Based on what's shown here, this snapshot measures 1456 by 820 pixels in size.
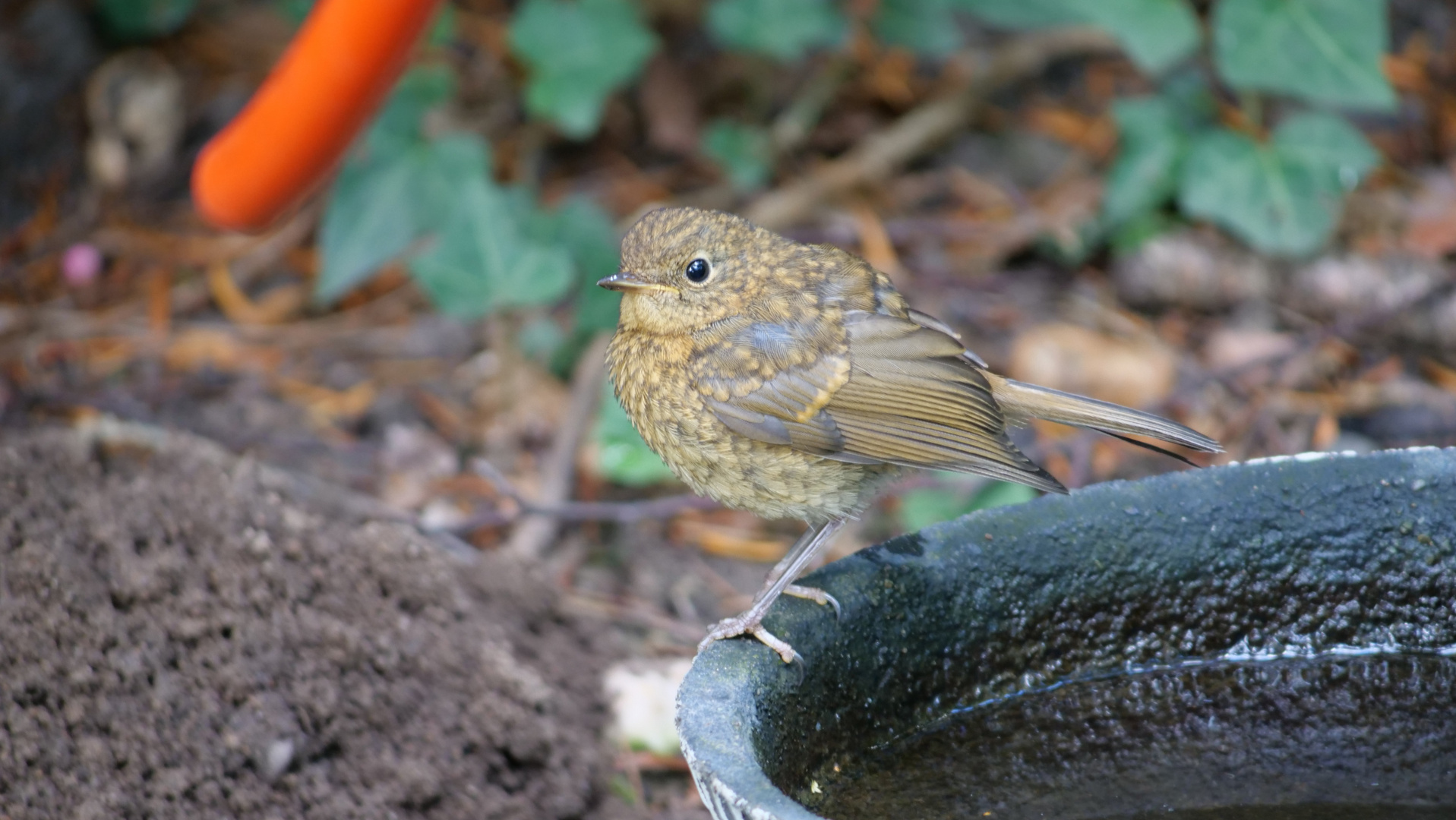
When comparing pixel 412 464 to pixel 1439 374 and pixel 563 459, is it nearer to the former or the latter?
pixel 563 459

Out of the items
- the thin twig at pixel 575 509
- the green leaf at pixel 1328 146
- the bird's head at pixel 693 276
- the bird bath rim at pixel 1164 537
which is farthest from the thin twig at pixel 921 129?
the bird bath rim at pixel 1164 537

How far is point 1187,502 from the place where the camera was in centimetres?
255

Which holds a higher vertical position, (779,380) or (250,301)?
(779,380)

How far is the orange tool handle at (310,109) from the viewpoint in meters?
3.09

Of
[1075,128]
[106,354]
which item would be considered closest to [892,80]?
[1075,128]

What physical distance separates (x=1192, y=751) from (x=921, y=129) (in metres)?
3.86

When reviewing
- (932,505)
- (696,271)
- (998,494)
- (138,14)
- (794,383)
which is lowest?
(932,505)

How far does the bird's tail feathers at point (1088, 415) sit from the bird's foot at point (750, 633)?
77 centimetres

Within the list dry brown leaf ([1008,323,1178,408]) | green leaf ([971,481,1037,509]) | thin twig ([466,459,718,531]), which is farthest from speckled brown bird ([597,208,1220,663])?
dry brown leaf ([1008,323,1178,408])

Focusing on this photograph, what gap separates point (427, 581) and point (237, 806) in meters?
0.73

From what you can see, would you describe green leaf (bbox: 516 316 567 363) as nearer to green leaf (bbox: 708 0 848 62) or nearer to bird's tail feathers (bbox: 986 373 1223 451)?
green leaf (bbox: 708 0 848 62)

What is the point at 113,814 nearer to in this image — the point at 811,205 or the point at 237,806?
the point at 237,806

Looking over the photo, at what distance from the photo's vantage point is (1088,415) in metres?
2.75

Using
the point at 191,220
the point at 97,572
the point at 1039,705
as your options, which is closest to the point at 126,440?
the point at 97,572
